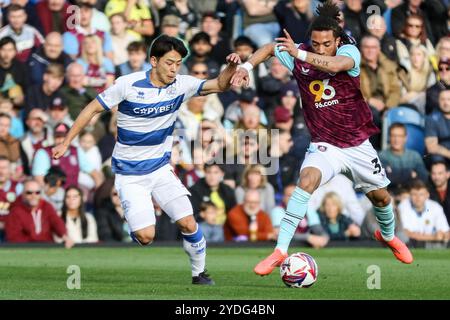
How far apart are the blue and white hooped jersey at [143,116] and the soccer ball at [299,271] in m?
1.94

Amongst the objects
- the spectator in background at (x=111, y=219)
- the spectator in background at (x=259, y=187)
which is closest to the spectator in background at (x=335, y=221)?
the spectator in background at (x=259, y=187)

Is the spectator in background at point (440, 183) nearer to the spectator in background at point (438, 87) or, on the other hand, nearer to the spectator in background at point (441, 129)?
the spectator in background at point (441, 129)

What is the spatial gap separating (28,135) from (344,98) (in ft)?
25.3

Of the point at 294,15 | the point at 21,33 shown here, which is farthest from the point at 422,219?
the point at 21,33

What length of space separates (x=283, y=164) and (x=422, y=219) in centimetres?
235

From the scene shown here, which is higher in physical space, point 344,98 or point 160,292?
point 344,98

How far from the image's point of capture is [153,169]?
556 inches

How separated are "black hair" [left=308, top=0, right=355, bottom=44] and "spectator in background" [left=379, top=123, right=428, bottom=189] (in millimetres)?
6674

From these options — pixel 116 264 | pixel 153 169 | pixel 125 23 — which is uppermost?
pixel 125 23

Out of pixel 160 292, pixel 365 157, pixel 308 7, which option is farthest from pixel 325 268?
pixel 308 7
